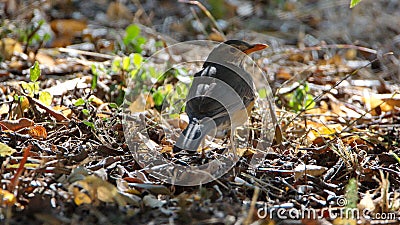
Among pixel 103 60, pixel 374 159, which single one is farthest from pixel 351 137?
pixel 103 60

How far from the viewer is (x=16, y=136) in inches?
146

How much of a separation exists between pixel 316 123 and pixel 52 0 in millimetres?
4380

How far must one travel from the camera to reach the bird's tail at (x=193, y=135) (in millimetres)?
3492

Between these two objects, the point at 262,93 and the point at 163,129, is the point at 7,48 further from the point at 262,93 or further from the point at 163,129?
the point at 262,93

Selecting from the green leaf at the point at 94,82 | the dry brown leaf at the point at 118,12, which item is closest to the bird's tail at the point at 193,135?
the green leaf at the point at 94,82

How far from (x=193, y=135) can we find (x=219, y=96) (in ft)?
1.48

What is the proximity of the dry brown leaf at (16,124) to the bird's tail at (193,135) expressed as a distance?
1.07 m

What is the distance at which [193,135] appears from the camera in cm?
354

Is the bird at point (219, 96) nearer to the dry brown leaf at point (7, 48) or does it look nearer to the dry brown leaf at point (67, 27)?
the dry brown leaf at point (7, 48)

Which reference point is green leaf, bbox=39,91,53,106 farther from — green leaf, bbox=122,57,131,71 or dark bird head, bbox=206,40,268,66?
dark bird head, bbox=206,40,268,66

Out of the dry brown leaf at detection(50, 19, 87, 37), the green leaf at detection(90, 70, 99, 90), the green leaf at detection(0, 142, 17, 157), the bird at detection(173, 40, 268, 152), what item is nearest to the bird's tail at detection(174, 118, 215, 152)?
the bird at detection(173, 40, 268, 152)

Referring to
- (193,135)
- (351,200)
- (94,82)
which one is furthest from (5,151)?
(351,200)

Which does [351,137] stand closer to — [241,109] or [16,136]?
[241,109]

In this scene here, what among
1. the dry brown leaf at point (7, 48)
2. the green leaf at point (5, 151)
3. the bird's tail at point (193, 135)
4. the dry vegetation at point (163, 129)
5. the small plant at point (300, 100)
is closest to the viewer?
the dry vegetation at point (163, 129)
